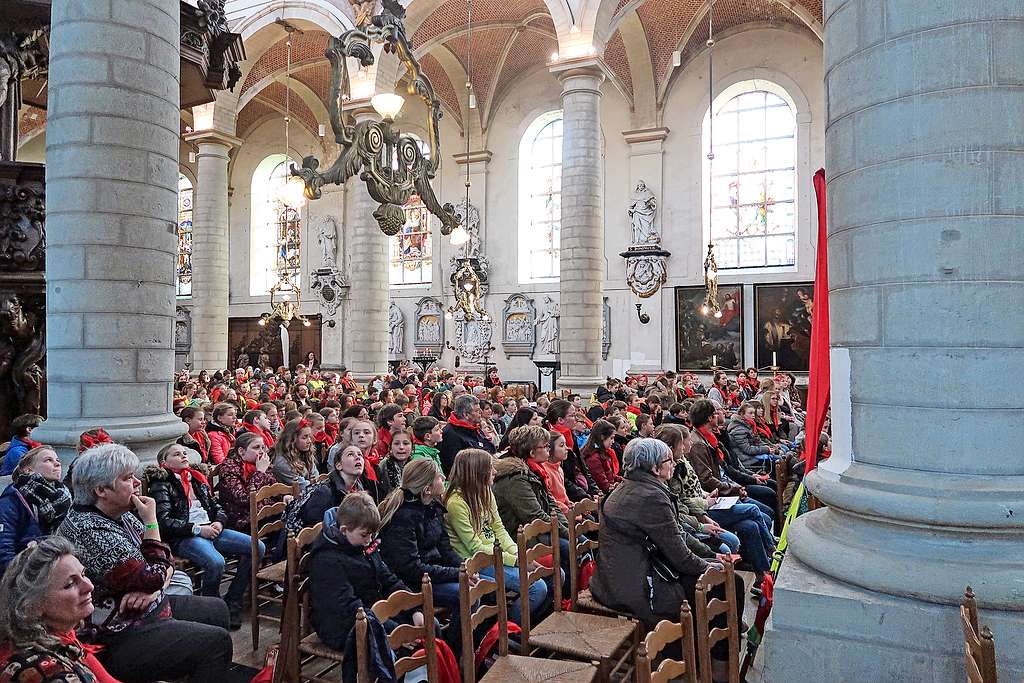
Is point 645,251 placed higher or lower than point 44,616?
higher

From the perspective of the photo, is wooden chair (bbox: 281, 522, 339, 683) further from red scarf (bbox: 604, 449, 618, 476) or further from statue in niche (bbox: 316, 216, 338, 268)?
statue in niche (bbox: 316, 216, 338, 268)

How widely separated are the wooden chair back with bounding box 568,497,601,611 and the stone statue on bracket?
13.0 metres

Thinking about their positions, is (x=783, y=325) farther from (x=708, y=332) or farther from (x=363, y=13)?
(x=363, y=13)

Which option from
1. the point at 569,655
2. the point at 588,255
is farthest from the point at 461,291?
the point at 569,655

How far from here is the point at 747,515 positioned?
16.4 feet

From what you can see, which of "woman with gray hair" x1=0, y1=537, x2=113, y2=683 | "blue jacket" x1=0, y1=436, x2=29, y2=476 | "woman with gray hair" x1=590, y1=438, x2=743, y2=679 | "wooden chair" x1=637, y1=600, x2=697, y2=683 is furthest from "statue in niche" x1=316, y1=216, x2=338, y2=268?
"wooden chair" x1=637, y1=600, x2=697, y2=683

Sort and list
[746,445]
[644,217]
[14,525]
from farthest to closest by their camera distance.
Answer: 1. [644,217]
2. [746,445]
3. [14,525]

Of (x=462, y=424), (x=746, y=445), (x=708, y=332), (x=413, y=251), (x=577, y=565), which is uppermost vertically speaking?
(x=413, y=251)

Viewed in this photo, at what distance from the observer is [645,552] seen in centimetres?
332

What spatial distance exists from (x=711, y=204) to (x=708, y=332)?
10.4 feet

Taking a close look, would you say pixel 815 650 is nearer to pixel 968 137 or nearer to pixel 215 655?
pixel 968 137

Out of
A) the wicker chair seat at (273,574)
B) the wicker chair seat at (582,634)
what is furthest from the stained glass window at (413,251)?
the wicker chair seat at (582,634)

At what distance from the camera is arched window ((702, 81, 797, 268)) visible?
16.4 m

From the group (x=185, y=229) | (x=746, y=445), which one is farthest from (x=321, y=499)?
(x=185, y=229)
